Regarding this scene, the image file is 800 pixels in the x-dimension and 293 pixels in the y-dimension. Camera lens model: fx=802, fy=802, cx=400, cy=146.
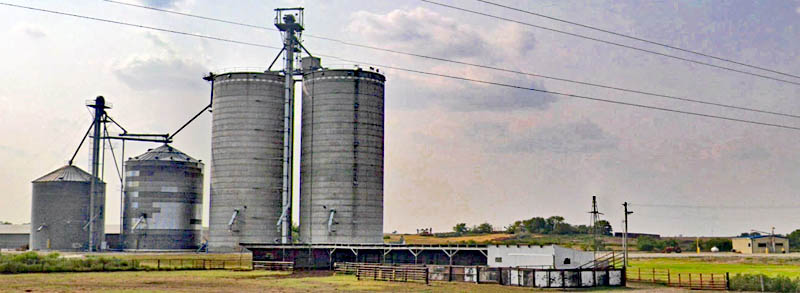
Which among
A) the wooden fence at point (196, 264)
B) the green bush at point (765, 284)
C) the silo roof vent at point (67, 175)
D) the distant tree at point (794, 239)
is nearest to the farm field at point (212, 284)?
the green bush at point (765, 284)

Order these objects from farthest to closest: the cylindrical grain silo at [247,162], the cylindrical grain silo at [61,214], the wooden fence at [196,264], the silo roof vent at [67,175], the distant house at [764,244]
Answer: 1. the distant house at [764,244]
2. the silo roof vent at [67,175]
3. the cylindrical grain silo at [61,214]
4. the cylindrical grain silo at [247,162]
5. the wooden fence at [196,264]

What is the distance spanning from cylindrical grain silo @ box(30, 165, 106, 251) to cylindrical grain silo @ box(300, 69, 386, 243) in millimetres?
39300

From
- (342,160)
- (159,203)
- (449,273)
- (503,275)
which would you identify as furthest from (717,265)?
(159,203)

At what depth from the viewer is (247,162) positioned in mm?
91812

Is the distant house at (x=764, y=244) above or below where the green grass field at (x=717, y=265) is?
above

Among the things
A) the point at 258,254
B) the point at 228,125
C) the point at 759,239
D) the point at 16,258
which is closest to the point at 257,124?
the point at 228,125

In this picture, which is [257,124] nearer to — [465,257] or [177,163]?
[177,163]

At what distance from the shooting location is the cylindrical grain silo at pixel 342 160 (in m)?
87.7

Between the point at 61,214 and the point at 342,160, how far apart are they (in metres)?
47.5

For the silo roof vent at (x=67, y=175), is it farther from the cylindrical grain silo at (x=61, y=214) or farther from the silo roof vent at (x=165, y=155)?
the silo roof vent at (x=165, y=155)

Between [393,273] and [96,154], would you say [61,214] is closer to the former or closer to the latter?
[96,154]

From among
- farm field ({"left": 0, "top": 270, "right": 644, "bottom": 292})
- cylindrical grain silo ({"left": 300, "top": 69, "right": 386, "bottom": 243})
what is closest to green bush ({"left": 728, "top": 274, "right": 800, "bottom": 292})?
farm field ({"left": 0, "top": 270, "right": 644, "bottom": 292})

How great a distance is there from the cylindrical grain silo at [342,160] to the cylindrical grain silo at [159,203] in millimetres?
23504

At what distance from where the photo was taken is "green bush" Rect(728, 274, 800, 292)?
52.4 meters
